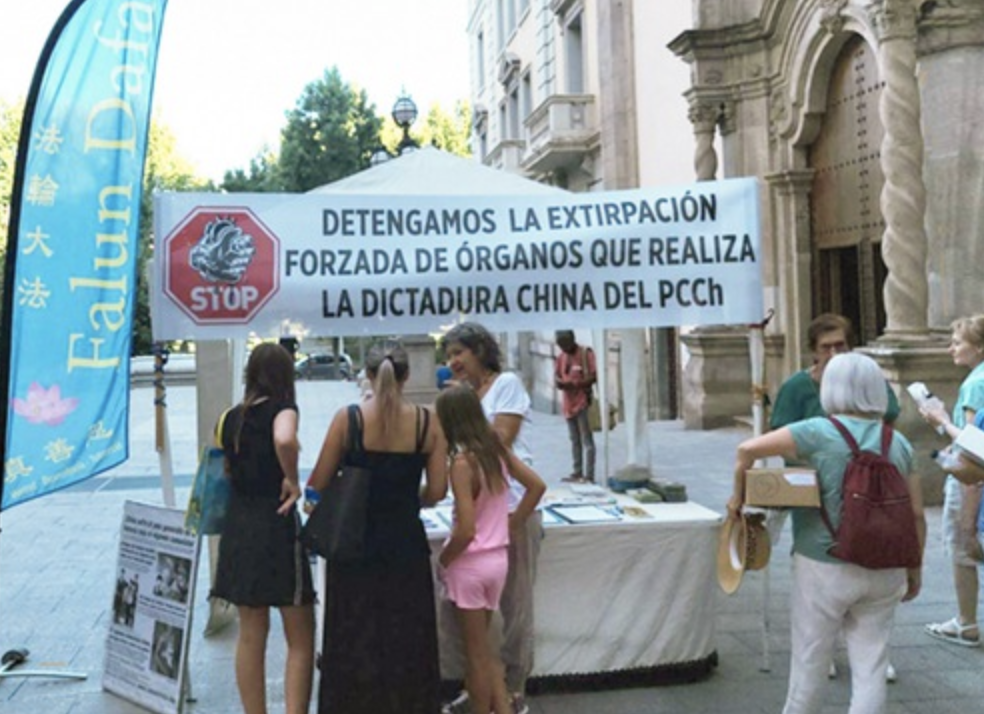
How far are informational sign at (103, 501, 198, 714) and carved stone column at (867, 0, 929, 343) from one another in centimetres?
742

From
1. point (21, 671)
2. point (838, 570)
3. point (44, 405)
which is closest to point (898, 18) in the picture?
point (838, 570)

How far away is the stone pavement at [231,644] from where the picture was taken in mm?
4867

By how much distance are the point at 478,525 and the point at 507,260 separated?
6.28ft

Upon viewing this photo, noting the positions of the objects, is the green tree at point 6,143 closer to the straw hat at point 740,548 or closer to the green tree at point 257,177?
the green tree at point 257,177

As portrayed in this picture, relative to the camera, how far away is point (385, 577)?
402 centimetres

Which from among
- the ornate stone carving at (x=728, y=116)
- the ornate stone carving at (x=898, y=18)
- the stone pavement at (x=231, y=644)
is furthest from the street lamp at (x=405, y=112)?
the ornate stone carving at (x=898, y=18)

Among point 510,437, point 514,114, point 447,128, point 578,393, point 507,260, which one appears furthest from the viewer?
point 447,128

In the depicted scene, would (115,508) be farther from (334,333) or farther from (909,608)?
(909,608)

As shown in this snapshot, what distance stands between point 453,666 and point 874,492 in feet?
7.46

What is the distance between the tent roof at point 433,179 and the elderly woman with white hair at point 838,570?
10.3 feet

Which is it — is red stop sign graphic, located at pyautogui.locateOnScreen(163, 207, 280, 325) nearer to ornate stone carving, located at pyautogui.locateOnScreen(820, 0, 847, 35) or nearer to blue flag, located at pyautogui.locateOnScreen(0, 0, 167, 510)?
blue flag, located at pyautogui.locateOnScreen(0, 0, 167, 510)

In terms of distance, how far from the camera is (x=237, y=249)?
5488 millimetres

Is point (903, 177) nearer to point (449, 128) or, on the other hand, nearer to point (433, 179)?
point (433, 179)

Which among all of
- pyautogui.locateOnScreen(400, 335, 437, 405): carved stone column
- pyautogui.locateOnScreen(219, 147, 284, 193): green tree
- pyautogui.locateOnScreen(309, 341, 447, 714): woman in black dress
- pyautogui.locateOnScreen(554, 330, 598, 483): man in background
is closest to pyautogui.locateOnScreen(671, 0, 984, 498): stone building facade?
pyautogui.locateOnScreen(554, 330, 598, 483): man in background
